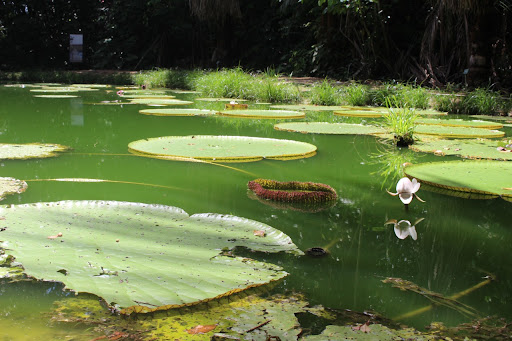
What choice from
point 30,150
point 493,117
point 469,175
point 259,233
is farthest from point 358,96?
point 259,233

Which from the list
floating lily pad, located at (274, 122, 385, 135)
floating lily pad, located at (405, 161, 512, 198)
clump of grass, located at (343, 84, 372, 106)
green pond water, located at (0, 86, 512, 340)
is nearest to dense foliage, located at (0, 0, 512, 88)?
clump of grass, located at (343, 84, 372, 106)

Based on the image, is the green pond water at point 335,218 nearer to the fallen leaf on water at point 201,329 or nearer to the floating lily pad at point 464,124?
the fallen leaf on water at point 201,329

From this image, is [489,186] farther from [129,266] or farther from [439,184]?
[129,266]

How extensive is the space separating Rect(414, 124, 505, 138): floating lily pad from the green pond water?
1.60 ft

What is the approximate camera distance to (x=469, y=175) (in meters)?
2.35

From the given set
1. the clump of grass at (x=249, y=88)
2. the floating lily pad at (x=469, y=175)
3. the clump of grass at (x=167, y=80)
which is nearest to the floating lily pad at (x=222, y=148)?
the floating lily pad at (x=469, y=175)

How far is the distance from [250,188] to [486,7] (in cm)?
589

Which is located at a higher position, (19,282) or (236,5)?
(236,5)

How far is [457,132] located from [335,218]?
7.55 feet

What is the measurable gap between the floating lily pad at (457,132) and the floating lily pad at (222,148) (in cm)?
114

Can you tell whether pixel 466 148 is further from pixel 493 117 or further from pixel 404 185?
pixel 493 117

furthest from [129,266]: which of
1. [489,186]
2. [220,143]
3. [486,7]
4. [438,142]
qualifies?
[486,7]

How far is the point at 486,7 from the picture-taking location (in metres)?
6.75

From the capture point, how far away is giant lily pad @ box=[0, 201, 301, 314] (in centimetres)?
111
